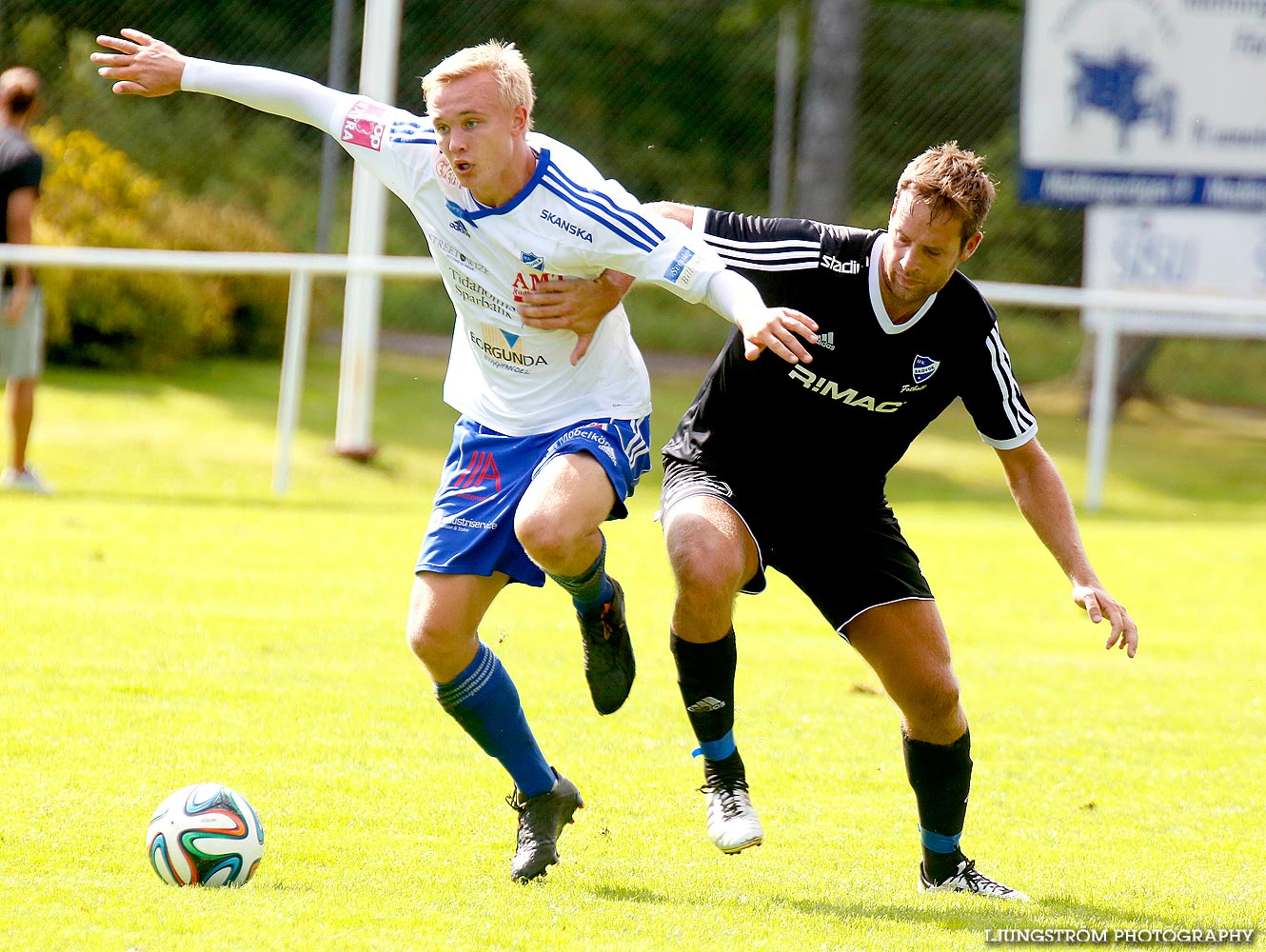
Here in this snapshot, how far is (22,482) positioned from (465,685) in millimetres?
6815

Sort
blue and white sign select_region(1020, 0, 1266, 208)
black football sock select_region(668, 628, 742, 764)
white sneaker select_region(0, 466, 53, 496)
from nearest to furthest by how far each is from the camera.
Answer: black football sock select_region(668, 628, 742, 764), white sneaker select_region(0, 466, 53, 496), blue and white sign select_region(1020, 0, 1266, 208)

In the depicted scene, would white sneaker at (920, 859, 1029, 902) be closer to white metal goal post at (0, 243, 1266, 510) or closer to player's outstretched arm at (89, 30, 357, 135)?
player's outstretched arm at (89, 30, 357, 135)

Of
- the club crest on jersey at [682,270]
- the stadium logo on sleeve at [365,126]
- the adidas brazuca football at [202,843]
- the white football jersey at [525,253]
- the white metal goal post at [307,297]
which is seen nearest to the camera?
the adidas brazuca football at [202,843]

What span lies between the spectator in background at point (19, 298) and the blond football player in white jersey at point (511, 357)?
18.7 ft

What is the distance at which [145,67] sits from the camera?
435 centimetres

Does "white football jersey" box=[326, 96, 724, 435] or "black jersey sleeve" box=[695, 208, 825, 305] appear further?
"black jersey sleeve" box=[695, 208, 825, 305]

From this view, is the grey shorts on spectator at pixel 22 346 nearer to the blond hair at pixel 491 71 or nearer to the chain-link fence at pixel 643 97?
the blond hair at pixel 491 71

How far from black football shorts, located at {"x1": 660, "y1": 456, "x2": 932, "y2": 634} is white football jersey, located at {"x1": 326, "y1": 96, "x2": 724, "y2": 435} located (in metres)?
0.39

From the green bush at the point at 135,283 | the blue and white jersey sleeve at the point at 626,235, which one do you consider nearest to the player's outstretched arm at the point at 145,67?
the blue and white jersey sleeve at the point at 626,235

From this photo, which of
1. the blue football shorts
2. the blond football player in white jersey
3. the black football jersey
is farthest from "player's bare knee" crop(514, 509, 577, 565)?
the black football jersey

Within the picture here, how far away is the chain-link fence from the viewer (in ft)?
54.4

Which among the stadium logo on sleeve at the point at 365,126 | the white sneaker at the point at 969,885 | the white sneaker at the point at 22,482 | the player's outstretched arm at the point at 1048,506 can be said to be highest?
the stadium logo on sleeve at the point at 365,126

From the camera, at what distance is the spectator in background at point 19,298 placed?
9617mm

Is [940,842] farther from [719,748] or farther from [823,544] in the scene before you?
[823,544]
